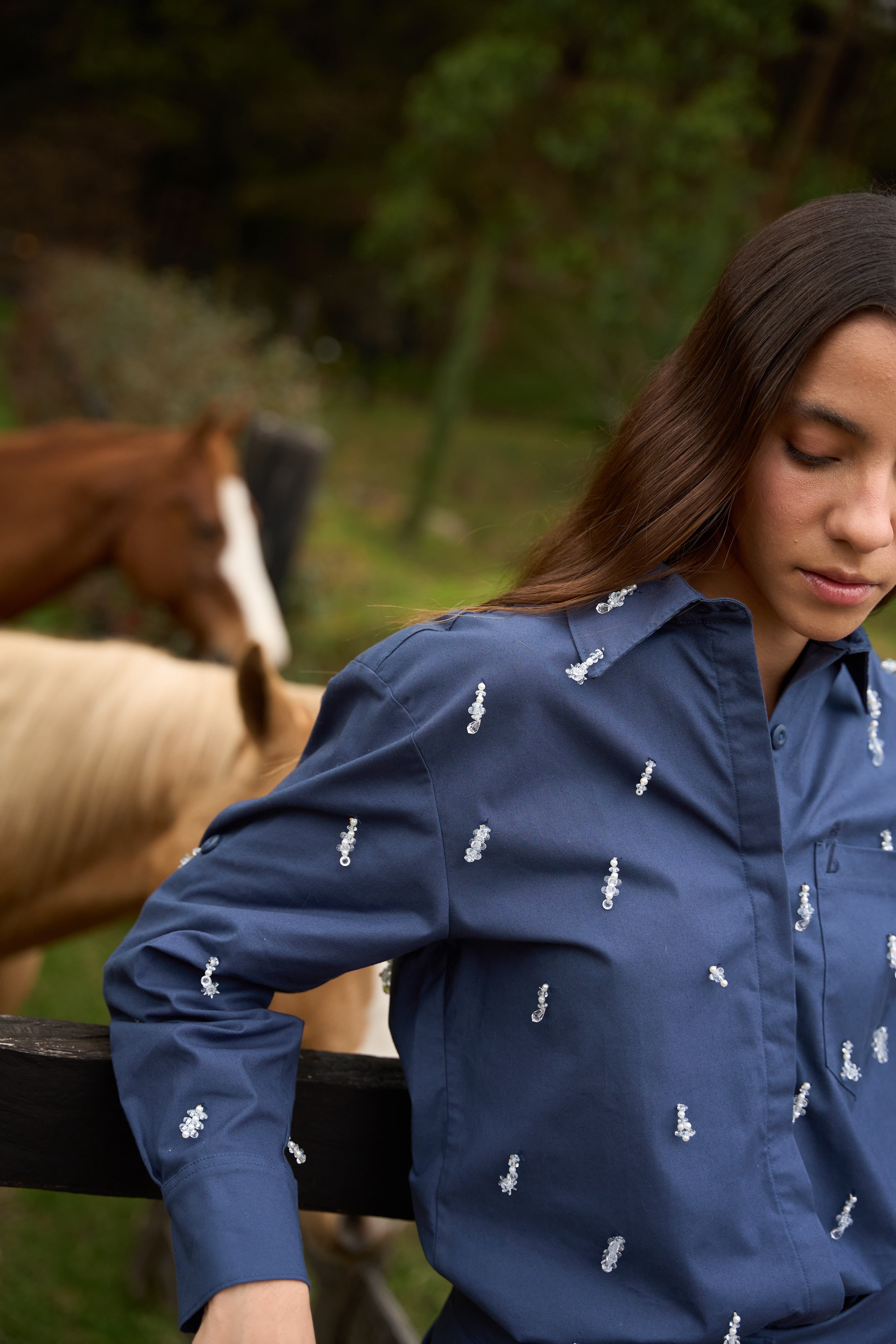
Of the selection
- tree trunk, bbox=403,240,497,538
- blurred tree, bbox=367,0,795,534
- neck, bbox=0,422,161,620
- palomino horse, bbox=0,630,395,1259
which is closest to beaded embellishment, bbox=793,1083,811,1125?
palomino horse, bbox=0,630,395,1259

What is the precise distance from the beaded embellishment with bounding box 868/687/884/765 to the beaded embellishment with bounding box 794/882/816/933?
211 mm

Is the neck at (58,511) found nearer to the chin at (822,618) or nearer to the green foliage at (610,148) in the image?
the chin at (822,618)

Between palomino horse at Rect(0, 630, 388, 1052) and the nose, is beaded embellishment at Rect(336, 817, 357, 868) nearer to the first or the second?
the nose

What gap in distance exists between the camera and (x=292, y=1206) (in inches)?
34.3

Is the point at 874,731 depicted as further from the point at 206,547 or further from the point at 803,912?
the point at 206,547

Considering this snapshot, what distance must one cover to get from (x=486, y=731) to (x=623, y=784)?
0.42 feet

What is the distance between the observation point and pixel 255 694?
134cm

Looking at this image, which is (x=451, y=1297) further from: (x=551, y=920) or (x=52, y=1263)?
(x=52, y=1263)

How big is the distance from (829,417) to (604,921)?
1.49ft

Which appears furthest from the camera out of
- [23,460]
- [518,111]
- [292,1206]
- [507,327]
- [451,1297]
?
[507,327]

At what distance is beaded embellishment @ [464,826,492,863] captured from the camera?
0.90 m

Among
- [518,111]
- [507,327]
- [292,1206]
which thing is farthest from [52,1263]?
[507,327]

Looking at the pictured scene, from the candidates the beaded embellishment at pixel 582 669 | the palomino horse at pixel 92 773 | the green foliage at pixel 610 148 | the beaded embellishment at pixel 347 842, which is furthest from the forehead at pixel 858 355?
the green foliage at pixel 610 148

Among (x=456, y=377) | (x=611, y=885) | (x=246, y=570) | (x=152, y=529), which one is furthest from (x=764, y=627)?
(x=456, y=377)
